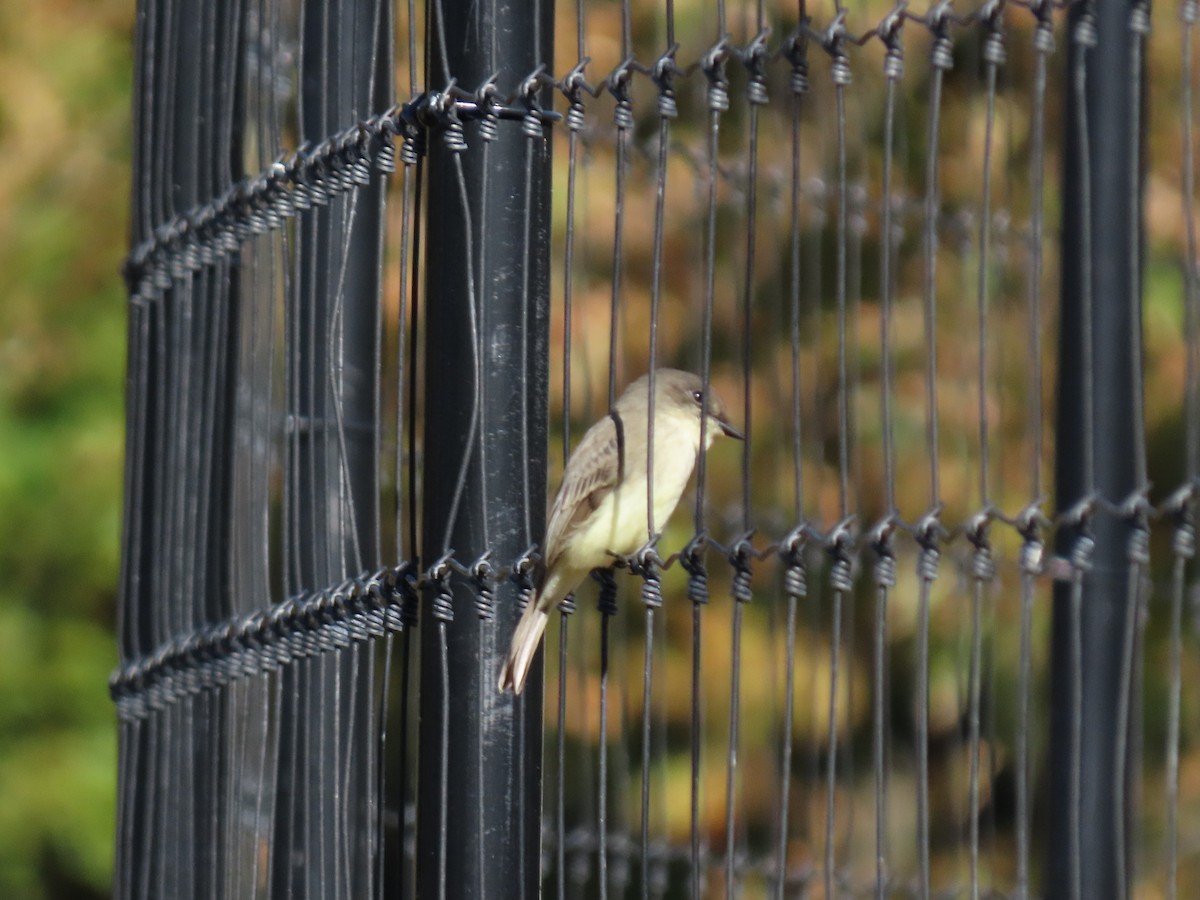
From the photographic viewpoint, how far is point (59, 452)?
630 centimetres

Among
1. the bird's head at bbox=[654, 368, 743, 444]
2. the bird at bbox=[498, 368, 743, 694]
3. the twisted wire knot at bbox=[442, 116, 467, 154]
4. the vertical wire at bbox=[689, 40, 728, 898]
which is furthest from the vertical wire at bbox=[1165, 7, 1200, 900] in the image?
the bird's head at bbox=[654, 368, 743, 444]

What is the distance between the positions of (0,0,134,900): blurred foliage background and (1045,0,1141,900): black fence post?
3691mm

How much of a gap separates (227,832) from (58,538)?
2.65 meters

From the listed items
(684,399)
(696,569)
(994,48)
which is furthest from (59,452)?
(994,48)

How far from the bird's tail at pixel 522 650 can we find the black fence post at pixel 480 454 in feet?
0.06

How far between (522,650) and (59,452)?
3575 mm

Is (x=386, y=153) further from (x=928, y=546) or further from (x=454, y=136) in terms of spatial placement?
(x=928, y=546)

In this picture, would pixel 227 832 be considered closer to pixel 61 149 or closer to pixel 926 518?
pixel 926 518

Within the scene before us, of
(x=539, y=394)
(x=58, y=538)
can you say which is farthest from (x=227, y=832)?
(x=58, y=538)

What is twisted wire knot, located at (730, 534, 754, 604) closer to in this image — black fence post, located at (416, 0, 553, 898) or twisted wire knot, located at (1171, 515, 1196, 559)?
black fence post, located at (416, 0, 553, 898)

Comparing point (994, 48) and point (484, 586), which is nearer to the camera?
point (994, 48)

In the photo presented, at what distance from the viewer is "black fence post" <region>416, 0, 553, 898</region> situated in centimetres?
314

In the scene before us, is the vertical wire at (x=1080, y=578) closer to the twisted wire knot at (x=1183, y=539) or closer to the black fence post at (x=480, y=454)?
the twisted wire knot at (x=1183, y=539)

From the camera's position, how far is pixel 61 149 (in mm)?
6508
